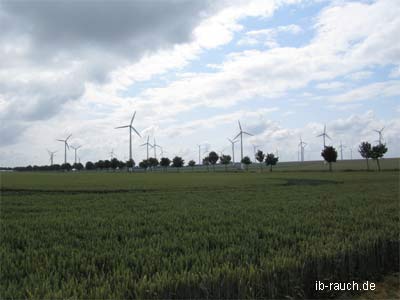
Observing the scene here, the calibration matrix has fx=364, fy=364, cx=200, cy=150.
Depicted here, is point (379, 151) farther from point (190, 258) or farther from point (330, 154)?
point (190, 258)

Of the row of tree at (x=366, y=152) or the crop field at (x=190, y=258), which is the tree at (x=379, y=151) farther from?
the crop field at (x=190, y=258)

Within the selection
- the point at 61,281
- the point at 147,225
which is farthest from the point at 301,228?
the point at 61,281

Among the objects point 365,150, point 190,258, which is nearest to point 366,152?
point 365,150

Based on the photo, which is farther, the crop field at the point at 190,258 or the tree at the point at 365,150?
the tree at the point at 365,150

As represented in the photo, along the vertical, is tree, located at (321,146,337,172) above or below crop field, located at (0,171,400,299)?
above

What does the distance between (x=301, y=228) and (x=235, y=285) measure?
7271 millimetres

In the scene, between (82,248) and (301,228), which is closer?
(82,248)

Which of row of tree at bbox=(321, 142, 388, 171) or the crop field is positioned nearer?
the crop field

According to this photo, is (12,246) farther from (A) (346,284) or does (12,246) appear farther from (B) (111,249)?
(A) (346,284)

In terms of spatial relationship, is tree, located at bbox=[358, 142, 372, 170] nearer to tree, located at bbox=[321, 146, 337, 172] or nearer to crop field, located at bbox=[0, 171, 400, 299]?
tree, located at bbox=[321, 146, 337, 172]

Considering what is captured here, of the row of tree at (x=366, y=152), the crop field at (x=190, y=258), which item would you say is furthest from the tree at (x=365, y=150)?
the crop field at (x=190, y=258)

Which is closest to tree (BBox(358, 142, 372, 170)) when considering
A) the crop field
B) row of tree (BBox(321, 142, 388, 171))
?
row of tree (BBox(321, 142, 388, 171))

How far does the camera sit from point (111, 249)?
1002 cm

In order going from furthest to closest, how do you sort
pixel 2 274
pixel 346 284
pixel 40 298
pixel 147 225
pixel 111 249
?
pixel 147 225 → pixel 111 249 → pixel 346 284 → pixel 2 274 → pixel 40 298
